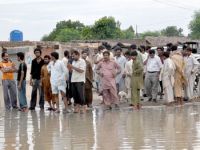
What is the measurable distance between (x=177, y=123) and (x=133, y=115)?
6.90 feet

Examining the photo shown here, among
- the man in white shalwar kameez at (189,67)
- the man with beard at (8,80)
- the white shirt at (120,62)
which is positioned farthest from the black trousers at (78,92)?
the man in white shalwar kameez at (189,67)

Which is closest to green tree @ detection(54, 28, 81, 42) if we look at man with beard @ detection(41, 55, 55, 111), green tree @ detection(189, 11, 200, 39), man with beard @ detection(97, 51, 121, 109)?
green tree @ detection(189, 11, 200, 39)

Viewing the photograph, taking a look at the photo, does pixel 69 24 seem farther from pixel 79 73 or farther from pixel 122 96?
pixel 79 73

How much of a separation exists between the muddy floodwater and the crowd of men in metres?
0.49

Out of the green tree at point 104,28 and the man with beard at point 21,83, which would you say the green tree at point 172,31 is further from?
the man with beard at point 21,83

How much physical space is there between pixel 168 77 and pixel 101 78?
1.81 metres

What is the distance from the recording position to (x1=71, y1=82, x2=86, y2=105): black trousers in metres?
15.2

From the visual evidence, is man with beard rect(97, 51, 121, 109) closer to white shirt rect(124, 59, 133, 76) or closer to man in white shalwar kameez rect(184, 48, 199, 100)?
white shirt rect(124, 59, 133, 76)

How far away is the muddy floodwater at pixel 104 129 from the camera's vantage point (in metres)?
9.70

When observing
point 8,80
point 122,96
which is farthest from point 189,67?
point 8,80

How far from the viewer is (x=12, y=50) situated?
34.0 metres

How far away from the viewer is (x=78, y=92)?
1521cm

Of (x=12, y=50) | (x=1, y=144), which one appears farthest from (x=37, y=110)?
(x=12, y=50)

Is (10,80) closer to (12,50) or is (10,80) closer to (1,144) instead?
(1,144)
